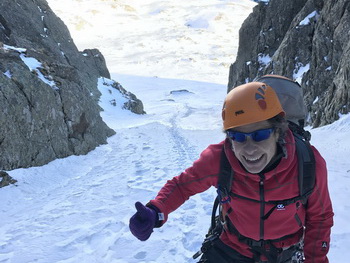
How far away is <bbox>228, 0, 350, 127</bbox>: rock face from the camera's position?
15633mm

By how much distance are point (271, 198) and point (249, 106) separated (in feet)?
2.30

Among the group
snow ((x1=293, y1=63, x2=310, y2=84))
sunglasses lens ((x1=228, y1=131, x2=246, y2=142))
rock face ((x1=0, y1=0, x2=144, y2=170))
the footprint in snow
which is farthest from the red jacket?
snow ((x1=293, y1=63, x2=310, y2=84))

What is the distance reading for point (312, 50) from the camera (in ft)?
69.6

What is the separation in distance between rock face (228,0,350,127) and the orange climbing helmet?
1317cm

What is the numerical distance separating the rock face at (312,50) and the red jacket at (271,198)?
12.9 meters

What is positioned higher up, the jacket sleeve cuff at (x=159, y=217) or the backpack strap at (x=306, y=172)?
the backpack strap at (x=306, y=172)

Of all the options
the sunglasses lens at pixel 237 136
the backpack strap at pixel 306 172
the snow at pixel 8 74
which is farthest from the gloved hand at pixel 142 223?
the snow at pixel 8 74

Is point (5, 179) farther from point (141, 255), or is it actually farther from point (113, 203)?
point (141, 255)

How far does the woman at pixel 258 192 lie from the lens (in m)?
2.31

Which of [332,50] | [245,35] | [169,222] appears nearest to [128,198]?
[169,222]

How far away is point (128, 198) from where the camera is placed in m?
7.32

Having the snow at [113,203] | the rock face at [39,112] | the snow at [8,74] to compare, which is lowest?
the snow at [113,203]

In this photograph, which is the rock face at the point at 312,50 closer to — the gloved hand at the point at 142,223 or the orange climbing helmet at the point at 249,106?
the orange climbing helmet at the point at 249,106

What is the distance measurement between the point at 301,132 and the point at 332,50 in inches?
718
